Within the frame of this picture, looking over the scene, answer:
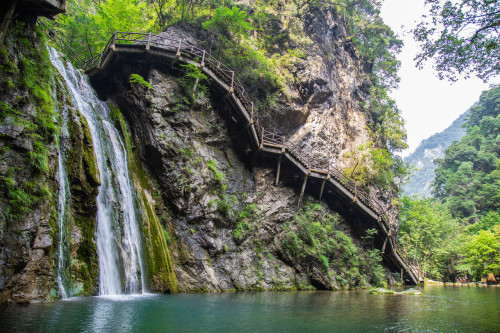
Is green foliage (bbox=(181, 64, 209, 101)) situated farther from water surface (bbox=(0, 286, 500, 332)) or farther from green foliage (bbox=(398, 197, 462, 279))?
A: green foliage (bbox=(398, 197, 462, 279))

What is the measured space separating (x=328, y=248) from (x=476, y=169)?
4564 centimetres

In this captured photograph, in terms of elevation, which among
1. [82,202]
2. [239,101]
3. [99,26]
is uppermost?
[99,26]

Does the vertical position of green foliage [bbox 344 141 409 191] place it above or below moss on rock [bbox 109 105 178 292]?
above

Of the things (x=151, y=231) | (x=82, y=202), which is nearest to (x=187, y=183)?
(x=151, y=231)

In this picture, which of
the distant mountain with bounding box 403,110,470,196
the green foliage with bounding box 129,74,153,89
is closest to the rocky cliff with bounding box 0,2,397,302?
the green foliage with bounding box 129,74,153,89

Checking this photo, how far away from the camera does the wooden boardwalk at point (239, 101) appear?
15336 mm

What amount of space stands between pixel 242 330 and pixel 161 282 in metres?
6.71

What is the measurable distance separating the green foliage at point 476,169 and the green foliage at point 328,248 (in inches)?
1254

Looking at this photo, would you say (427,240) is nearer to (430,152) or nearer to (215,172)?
(215,172)

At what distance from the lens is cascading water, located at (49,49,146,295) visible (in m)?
9.45

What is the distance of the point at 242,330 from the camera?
5340 mm

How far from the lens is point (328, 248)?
18016 mm

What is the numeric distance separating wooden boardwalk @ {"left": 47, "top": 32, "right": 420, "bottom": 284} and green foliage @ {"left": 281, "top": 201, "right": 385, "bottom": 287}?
1.33 m

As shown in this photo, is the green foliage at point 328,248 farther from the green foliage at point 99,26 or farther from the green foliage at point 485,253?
the green foliage at point 99,26
